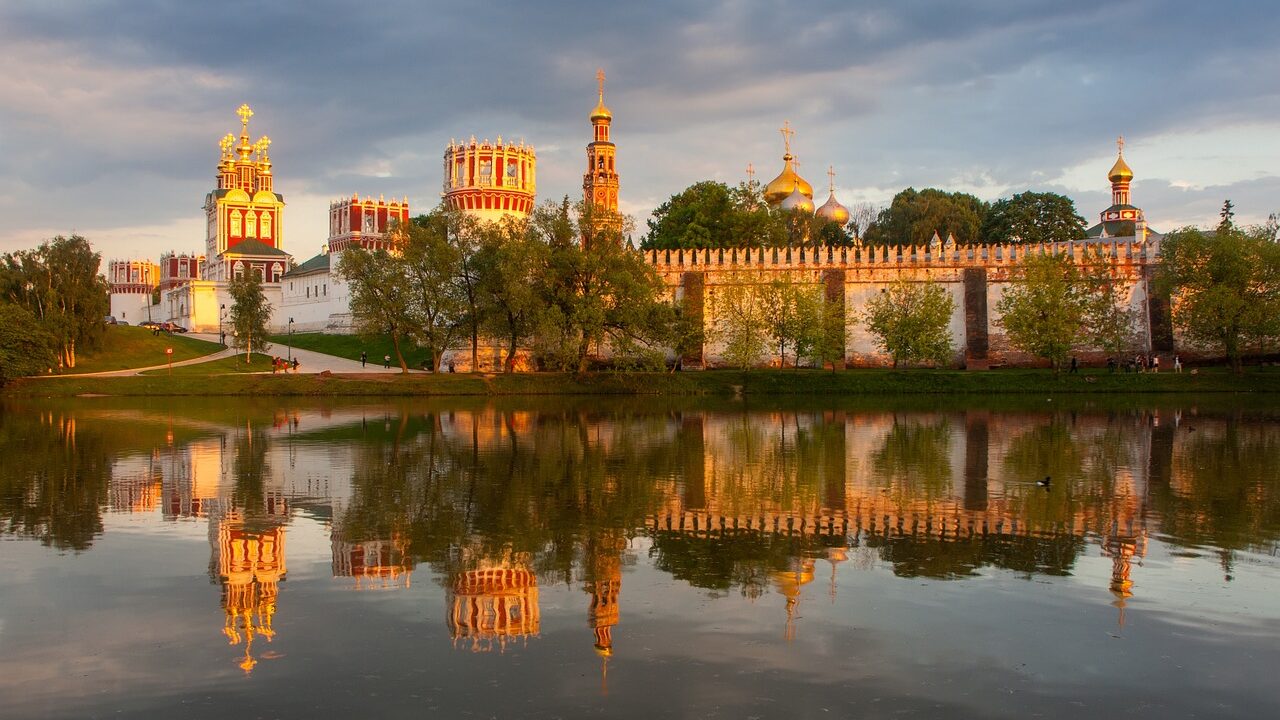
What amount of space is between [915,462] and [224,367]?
4187 cm

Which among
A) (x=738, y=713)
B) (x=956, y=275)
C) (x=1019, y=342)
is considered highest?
(x=956, y=275)

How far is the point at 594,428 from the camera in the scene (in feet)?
89.8

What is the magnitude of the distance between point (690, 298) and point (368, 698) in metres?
44.7

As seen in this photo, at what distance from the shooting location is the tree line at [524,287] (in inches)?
1724

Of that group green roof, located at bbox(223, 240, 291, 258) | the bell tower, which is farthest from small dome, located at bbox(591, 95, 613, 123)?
green roof, located at bbox(223, 240, 291, 258)

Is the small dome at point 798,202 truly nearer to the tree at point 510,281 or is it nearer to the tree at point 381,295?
the tree at point 510,281

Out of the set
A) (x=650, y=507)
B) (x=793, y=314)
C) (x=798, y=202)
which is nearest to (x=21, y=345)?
(x=793, y=314)

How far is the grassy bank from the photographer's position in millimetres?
43375

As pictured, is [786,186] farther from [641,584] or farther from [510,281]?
[641,584]

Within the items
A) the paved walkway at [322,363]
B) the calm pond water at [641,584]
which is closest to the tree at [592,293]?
the paved walkway at [322,363]

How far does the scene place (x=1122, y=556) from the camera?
448 inches

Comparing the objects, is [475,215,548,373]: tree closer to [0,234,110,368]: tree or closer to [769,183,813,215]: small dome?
[0,234,110,368]: tree

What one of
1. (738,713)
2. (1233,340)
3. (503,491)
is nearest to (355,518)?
(503,491)

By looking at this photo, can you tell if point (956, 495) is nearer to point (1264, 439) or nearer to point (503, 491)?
point (503, 491)
